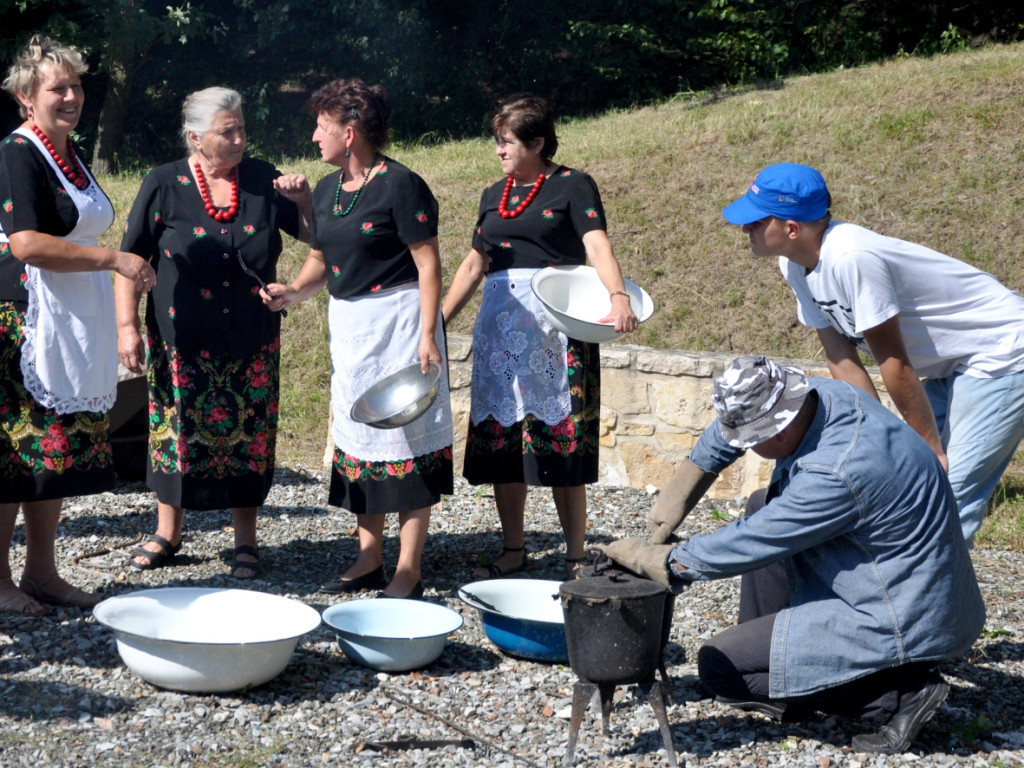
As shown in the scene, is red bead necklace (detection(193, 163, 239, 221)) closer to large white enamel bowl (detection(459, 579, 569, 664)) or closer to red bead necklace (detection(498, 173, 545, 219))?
red bead necklace (detection(498, 173, 545, 219))

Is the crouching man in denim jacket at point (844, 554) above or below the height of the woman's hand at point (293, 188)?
below

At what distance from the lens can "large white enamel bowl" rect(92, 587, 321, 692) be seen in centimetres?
325

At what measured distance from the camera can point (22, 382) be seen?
381 cm

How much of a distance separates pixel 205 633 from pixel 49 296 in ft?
4.07

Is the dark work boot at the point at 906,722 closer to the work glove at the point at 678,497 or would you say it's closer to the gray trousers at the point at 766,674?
the gray trousers at the point at 766,674

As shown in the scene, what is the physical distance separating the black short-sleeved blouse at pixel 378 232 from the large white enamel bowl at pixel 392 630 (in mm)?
1127

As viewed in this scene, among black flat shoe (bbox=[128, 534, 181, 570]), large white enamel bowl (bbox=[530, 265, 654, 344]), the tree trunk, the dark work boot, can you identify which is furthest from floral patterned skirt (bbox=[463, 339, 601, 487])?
the tree trunk

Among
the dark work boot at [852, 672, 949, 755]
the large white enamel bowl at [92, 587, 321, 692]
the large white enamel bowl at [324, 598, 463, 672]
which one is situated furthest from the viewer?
the large white enamel bowl at [324, 598, 463, 672]

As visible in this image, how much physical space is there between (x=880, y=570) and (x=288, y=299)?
2348mm

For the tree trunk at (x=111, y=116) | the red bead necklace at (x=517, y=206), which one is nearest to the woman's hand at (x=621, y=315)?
the red bead necklace at (x=517, y=206)

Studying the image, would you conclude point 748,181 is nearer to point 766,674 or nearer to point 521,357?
point 521,357

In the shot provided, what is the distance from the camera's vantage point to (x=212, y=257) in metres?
4.27

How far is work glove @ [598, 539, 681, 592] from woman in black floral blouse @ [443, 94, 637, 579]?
1272 mm

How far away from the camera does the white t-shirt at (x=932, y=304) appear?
333cm
